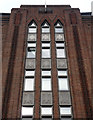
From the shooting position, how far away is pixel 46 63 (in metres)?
22.5

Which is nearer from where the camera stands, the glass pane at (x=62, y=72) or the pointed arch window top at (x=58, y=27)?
the glass pane at (x=62, y=72)

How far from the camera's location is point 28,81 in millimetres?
20922

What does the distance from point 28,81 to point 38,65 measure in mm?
2225

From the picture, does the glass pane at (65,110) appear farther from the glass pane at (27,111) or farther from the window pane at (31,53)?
the window pane at (31,53)

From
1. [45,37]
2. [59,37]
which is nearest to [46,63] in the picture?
[45,37]

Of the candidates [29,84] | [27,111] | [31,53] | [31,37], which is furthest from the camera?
[31,37]

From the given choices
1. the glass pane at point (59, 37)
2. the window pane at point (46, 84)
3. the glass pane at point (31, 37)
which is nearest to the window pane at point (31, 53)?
the glass pane at point (31, 37)

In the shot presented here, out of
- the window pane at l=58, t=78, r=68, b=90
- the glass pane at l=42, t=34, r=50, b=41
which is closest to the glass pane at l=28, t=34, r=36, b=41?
the glass pane at l=42, t=34, r=50, b=41

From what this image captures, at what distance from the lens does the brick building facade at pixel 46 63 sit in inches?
734

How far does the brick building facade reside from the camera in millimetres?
18656

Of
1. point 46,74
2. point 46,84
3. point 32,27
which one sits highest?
point 32,27

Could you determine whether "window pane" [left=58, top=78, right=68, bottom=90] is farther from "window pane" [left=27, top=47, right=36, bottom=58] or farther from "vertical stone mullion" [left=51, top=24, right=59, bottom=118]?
"window pane" [left=27, top=47, right=36, bottom=58]

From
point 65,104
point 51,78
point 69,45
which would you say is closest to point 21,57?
point 51,78

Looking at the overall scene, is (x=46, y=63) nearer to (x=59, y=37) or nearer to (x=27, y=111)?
(x=59, y=37)
